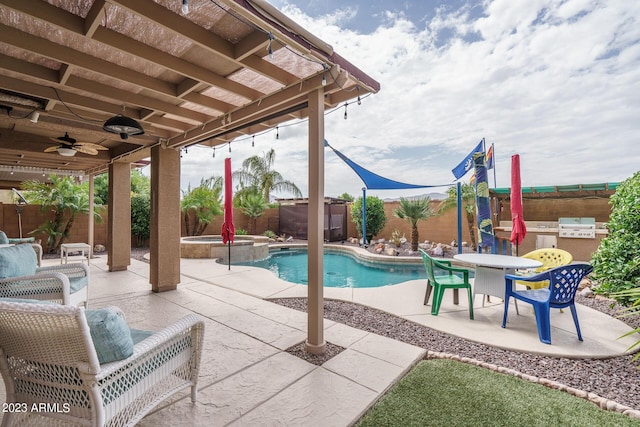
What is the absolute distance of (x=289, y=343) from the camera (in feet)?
9.57

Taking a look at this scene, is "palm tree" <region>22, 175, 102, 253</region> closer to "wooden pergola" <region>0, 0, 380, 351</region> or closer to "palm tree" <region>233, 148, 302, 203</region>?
"wooden pergola" <region>0, 0, 380, 351</region>

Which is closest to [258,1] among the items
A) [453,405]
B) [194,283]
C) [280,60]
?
[280,60]

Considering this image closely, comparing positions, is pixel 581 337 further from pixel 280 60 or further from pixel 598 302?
pixel 280 60

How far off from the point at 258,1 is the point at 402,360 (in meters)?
2.97

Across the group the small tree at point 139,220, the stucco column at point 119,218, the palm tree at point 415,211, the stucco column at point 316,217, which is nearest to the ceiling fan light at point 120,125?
the stucco column at point 316,217

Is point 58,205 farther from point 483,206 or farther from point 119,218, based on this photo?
point 483,206

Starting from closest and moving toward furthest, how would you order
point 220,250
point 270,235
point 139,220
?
point 220,250 → point 139,220 → point 270,235

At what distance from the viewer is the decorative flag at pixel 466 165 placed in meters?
7.77

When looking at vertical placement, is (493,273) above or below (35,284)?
below

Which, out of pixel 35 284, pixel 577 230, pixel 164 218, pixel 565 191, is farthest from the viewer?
pixel 565 191

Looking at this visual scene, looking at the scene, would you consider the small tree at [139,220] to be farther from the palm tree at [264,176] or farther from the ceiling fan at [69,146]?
the palm tree at [264,176]

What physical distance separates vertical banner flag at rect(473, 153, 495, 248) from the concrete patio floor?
9.94ft

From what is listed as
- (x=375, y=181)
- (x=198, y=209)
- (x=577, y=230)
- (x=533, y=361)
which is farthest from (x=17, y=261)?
(x=577, y=230)

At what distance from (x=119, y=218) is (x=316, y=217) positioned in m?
6.01
